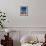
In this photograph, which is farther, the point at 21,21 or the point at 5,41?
the point at 21,21

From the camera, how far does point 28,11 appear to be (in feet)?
11.8

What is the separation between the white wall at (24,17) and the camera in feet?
11.8

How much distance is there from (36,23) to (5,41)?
3.06 feet

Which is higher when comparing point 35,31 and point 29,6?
point 29,6

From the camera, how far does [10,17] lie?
142 inches

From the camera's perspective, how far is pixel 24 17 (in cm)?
361

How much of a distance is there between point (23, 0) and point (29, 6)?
0.73ft

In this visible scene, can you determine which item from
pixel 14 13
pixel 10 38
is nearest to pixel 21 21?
pixel 14 13

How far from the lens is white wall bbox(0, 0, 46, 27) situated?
3586 mm

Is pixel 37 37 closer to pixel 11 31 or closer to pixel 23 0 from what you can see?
pixel 11 31

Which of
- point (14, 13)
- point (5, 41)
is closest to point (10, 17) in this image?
point (14, 13)

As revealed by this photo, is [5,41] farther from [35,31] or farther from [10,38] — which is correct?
[35,31]

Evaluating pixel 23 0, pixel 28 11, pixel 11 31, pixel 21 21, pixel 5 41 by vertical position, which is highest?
pixel 23 0

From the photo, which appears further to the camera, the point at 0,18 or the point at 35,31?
the point at 35,31
